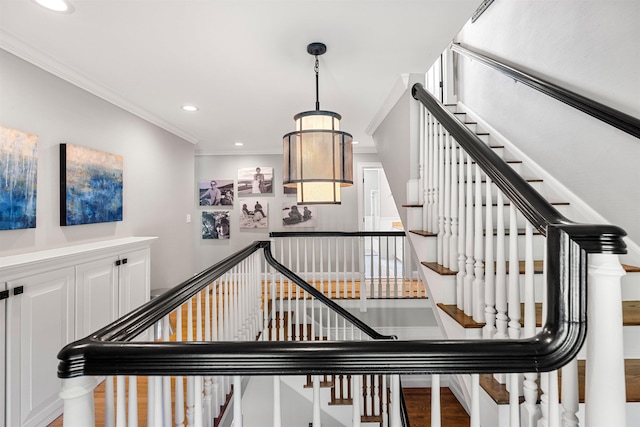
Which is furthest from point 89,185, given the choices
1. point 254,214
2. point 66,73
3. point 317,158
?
point 254,214

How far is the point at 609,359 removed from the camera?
683 mm

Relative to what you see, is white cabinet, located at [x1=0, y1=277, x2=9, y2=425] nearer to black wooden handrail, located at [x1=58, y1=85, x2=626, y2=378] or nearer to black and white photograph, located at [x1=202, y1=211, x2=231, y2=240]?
black wooden handrail, located at [x1=58, y1=85, x2=626, y2=378]

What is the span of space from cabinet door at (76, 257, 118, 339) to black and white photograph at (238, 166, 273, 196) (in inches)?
119

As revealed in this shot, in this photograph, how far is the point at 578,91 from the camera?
202cm

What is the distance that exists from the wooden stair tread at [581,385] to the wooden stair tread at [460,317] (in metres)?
0.20

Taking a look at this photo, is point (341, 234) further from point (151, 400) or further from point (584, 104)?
point (151, 400)

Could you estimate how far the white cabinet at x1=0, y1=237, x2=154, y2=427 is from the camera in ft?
5.59

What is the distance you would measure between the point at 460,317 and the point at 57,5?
101 inches

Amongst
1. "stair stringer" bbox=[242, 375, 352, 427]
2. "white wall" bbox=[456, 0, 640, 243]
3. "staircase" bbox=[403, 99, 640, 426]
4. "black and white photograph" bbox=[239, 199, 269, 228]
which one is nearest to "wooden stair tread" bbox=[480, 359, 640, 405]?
"staircase" bbox=[403, 99, 640, 426]

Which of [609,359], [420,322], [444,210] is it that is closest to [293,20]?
[444,210]

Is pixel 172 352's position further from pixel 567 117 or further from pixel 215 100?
pixel 215 100

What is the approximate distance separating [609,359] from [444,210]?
1160mm

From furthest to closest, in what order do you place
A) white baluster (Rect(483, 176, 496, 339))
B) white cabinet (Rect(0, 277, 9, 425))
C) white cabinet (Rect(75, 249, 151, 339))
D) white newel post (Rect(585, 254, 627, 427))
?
1. white cabinet (Rect(75, 249, 151, 339))
2. white cabinet (Rect(0, 277, 9, 425))
3. white baluster (Rect(483, 176, 496, 339))
4. white newel post (Rect(585, 254, 627, 427))

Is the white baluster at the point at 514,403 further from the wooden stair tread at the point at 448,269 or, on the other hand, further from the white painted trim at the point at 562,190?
the white painted trim at the point at 562,190
